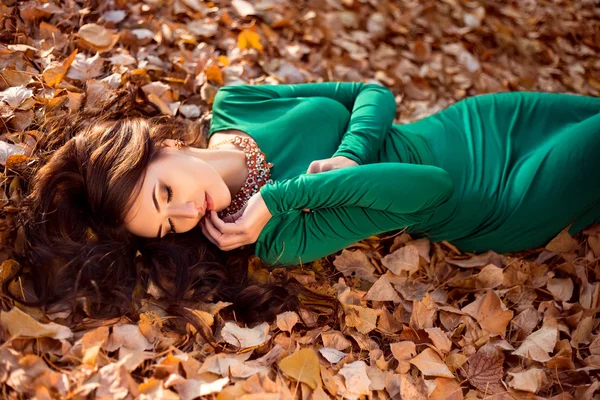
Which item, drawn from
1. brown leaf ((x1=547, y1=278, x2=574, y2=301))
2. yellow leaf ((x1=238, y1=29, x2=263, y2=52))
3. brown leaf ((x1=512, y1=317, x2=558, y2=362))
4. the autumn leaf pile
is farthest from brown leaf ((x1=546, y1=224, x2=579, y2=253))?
yellow leaf ((x1=238, y1=29, x2=263, y2=52))

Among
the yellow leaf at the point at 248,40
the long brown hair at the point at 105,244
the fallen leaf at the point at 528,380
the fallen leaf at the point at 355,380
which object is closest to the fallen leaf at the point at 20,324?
the long brown hair at the point at 105,244

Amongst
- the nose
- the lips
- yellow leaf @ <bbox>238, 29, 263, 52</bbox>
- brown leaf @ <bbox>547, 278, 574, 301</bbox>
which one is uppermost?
yellow leaf @ <bbox>238, 29, 263, 52</bbox>

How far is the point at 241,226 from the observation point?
1.88 m

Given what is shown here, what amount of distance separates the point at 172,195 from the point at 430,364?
1030 millimetres

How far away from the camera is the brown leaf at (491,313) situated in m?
1.96

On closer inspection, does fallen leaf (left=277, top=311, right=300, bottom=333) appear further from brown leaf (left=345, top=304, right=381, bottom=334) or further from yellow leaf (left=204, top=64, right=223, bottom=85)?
yellow leaf (left=204, top=64, right=223, bottom=85)

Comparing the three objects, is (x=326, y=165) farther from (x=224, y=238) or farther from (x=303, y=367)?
(x=303, y=367)

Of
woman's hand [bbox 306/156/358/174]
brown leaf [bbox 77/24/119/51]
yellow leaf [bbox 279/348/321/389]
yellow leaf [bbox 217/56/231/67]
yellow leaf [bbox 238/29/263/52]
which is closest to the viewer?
yellow leaf [bbox 279/348/321/389]

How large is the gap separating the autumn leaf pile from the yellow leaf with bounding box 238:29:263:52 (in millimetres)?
16

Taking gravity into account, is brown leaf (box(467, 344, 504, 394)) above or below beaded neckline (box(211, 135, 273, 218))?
below

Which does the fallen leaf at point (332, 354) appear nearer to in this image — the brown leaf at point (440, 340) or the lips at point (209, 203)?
the brown leaf at point (440, 340)

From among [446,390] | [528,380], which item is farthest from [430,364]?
[528,380]

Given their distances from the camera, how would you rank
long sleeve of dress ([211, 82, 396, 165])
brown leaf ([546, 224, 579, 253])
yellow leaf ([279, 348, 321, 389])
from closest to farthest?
yellow leaf ([279, 348, 321, 389]) → long sleeve of dress ([211, 82, 396, 165]) → brown leaf ([546, 224, 579, 253])

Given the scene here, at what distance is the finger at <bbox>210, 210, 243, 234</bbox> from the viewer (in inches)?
73.9
